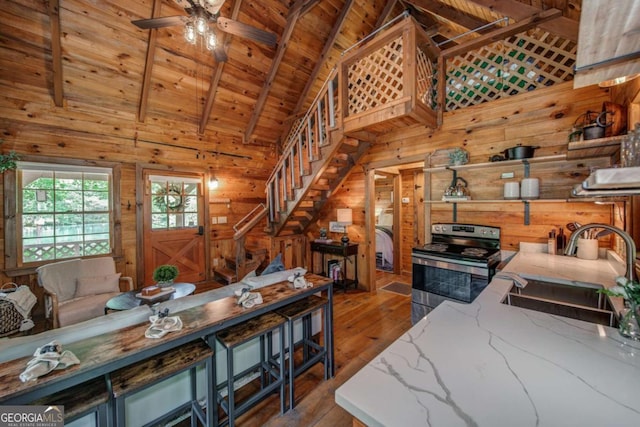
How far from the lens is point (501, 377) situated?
78cm

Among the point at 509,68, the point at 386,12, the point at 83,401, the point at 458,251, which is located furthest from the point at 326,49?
the point at 83,401

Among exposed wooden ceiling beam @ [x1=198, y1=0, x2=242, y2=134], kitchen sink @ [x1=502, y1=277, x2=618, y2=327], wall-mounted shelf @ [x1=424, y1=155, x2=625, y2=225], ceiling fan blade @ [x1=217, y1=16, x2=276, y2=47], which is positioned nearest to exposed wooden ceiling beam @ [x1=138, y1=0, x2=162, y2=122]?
exposed wooden ceiling beam @ [x1=198, y1=0, x2=242, y2=134]

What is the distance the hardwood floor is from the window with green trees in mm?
3593

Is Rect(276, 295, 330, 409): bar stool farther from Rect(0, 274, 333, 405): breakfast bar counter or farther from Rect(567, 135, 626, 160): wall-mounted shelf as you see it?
Rect(567, 135, 626, 160): wall-mounted shelf

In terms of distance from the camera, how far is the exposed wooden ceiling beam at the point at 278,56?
3814 millimetres

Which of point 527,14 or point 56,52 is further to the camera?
point 56,52

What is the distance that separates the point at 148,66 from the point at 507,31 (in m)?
4.52

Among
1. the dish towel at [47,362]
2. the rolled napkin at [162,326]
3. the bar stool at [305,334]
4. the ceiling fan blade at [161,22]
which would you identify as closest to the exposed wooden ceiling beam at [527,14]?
the ceiling fan blade at [161,22]

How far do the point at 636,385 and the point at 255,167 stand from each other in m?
5.60

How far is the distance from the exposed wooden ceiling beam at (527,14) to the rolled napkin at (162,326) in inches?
149

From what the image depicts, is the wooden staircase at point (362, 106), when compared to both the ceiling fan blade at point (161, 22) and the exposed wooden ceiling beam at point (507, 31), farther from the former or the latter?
the ceiling fan blade at point (161, 22)

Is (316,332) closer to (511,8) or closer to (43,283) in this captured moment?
(43,283)

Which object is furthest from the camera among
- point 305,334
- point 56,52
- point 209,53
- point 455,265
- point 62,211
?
point 209,53

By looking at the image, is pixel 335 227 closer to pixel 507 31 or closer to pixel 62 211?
pixel 507 31
